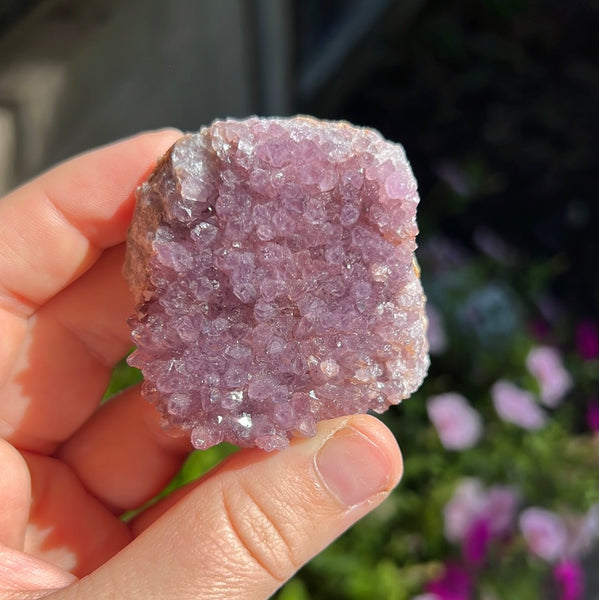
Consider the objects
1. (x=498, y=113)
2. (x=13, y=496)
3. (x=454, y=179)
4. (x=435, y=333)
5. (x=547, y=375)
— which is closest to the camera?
(x=13, y=496)

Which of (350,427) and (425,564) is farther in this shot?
(425,564)

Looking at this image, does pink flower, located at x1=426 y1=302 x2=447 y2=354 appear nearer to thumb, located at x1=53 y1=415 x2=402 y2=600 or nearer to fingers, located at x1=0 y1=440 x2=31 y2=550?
thumb, located at x1=53 y1=415 x2=402 y2=600

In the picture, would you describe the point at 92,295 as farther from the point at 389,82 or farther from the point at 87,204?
the point at 389,82

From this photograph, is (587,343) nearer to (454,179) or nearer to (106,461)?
(454,179)

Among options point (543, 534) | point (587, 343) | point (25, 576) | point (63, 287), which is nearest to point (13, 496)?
point (25, 576)

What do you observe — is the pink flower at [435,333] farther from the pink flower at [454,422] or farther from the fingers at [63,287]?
the fingers at [63,287]

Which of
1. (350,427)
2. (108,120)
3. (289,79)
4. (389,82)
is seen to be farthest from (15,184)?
(389,82)
